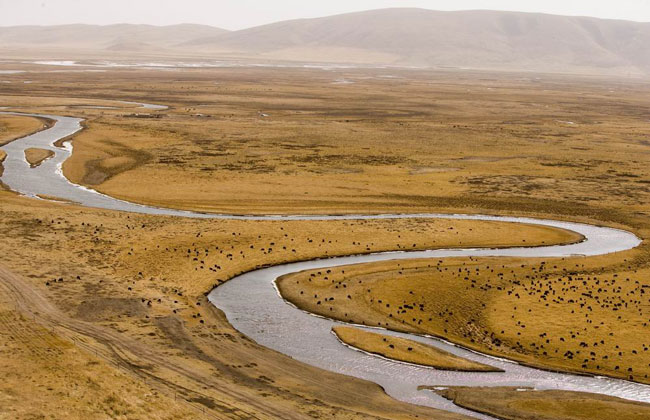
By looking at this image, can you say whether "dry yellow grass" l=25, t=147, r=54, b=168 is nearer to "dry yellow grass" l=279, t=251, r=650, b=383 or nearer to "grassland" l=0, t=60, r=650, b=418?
"grassland" l=0, t=60, r=650, b=418

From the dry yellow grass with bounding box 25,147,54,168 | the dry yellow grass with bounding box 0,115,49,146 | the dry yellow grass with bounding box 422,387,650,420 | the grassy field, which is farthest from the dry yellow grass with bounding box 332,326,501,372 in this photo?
the dry yellow grass with bounding box 0,115,49,146

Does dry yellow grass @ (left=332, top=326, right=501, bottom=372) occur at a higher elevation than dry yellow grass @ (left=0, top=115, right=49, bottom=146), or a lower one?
lower

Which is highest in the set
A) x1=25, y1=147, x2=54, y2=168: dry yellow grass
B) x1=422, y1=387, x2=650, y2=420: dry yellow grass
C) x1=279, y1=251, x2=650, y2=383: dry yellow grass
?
x1=25, y1=147, x2=54, y2=168: dry yellow grass

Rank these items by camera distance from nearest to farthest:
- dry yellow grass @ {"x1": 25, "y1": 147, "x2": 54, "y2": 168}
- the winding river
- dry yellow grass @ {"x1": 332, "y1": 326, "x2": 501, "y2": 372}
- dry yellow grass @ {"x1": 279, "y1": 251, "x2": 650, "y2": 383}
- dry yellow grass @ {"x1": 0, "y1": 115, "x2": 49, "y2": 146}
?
the winding river, dry yellow grass @ {"x1": 332, "y1": 326, "x2": 501, "y2": 372}, dry yellow grass @ {"x1": 279, "y1": 251, "x2": 650, "y2": 383}, dry yellow grass @ {"x1": 25, "y1": 147, "x2": 54, "y2": 168}, dry yellow grass @ {"x1": 0, "y1": 115, "x2": 49, "y2": 146}

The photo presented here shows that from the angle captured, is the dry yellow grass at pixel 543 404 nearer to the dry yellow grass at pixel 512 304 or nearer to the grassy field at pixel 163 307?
the grassy field at pixel 163 307

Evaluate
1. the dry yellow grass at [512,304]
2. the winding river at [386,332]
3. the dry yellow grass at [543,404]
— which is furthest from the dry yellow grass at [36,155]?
the dry yellow grass at [543,404]

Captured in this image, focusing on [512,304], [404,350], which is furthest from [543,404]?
[512,304]
